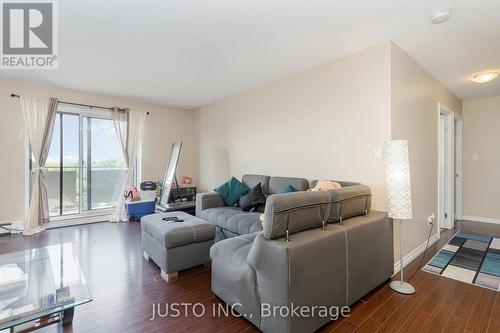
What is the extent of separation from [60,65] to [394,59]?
4163 mm

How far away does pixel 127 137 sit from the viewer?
5.07m

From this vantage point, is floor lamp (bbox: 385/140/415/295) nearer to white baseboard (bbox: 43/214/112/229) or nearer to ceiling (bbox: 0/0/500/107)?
ceiling (bbox: 0/0/500/107)

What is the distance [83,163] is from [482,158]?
7852 millimetres

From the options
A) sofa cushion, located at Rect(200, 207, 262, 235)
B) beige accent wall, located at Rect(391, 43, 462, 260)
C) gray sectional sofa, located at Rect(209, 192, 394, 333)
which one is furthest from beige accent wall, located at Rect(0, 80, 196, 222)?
beige accent wall, located at Rect(391, 43, 462, 260)

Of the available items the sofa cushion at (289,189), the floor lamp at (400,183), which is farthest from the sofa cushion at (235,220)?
the floor lamp at (400,183)

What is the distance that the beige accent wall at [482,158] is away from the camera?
4.70 metres

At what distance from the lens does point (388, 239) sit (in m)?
2.38

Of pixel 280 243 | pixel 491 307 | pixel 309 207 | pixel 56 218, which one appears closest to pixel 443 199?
pixel 491 307

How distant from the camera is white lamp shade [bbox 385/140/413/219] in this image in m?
2.25

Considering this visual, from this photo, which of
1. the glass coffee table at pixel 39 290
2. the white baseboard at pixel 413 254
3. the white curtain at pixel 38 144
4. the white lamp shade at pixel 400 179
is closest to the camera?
the glass coffee table at pixel 39 290

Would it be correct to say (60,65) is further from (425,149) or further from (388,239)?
(425,149)

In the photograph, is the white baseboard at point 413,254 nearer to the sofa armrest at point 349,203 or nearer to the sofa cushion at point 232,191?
the sofa armrest at point 349,203

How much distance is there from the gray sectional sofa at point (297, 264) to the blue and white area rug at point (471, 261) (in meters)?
1.21

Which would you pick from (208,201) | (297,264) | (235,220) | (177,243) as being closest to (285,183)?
(235,220)
